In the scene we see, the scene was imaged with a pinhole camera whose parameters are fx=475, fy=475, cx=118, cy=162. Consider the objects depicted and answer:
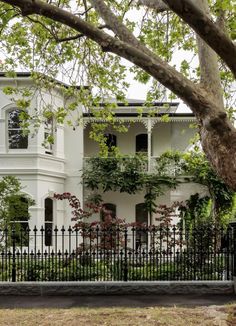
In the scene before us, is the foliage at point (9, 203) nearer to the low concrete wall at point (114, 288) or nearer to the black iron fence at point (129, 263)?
the black iron fence at point (129, 263)

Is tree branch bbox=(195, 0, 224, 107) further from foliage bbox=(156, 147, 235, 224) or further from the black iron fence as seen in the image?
foliage bbox=(156, 147, 235, 224)

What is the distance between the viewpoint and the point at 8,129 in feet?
65.4

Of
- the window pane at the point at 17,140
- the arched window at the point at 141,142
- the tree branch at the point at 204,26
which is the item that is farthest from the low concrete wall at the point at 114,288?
the arched window at the point at 141,142

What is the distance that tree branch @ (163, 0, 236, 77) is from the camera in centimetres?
501

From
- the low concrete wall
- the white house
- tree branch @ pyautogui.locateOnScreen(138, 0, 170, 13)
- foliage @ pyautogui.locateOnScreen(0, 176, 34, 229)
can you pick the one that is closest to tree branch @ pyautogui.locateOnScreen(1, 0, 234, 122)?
tree branch @ pyautogui.locateOnScreen(138, 0, 170, 13)

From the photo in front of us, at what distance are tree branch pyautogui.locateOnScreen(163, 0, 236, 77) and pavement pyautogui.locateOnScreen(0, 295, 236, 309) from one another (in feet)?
18.3

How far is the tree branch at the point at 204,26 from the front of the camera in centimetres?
501

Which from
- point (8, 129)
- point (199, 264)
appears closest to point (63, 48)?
point (199, 264)

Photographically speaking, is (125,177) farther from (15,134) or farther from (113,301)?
(113,301)

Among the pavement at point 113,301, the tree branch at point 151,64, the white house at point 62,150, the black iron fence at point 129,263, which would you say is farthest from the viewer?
the white house at point 62,150

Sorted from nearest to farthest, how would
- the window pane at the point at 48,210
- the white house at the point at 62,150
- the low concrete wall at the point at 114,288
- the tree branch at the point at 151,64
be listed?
the tree branch at the point at 151,64 → the low concrete wall at the point at 114,288 → the white house at the point at 62,150 → the window pane at the point at 48,210

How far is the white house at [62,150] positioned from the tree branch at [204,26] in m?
12.5

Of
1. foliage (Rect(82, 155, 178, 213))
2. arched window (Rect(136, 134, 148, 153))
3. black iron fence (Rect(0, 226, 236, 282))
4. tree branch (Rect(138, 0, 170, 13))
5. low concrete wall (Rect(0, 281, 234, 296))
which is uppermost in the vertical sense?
tree branch (Rect(138, 0, 170, 13))

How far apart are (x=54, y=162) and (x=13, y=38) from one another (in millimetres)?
10473
